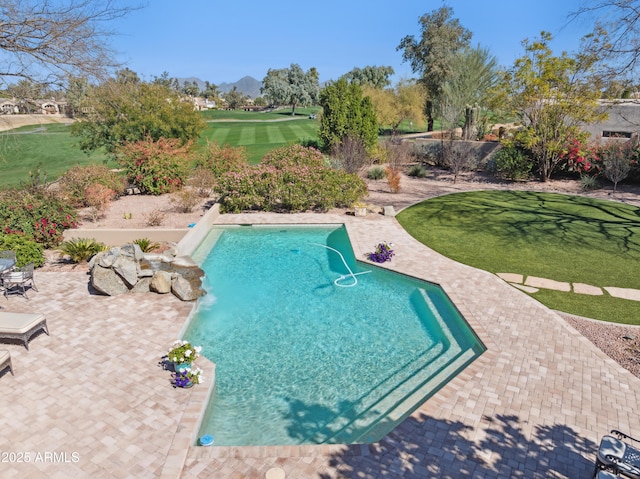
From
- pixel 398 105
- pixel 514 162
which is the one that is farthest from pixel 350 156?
pixel 398 105

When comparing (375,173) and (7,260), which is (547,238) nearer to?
(375,173)

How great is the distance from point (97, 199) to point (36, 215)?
9.33ft

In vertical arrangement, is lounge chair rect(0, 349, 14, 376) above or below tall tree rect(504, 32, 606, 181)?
below

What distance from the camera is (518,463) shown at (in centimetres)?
532

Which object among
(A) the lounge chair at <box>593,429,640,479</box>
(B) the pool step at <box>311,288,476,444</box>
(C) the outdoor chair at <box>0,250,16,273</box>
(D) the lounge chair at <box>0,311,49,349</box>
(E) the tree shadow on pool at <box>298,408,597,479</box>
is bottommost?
(B) the pool step at <box>311,288,476,444</box>

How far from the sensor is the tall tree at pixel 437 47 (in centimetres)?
4188

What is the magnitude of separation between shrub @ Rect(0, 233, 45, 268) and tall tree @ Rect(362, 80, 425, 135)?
1293 inches

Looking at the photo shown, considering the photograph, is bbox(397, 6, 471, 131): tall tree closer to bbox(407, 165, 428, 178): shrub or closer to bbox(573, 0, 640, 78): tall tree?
bbox(407, 165, 428, 178): shrub

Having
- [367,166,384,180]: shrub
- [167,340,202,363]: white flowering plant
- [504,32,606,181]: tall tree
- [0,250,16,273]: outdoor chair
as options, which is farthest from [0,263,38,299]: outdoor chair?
[504,32,606,181]: tall tree

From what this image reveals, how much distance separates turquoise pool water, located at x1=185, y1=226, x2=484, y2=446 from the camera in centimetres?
649

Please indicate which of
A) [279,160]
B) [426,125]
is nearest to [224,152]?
[279,160]

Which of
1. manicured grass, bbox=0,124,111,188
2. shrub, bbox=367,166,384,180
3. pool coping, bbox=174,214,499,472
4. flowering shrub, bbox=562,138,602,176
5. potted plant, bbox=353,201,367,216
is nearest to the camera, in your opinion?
pool coping, bbox=174,214,499,472

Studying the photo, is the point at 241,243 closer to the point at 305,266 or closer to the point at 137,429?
the point at 305,266

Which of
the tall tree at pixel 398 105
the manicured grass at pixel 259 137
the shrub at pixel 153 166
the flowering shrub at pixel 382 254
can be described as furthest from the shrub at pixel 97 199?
the tall tree at pixel 398 105
